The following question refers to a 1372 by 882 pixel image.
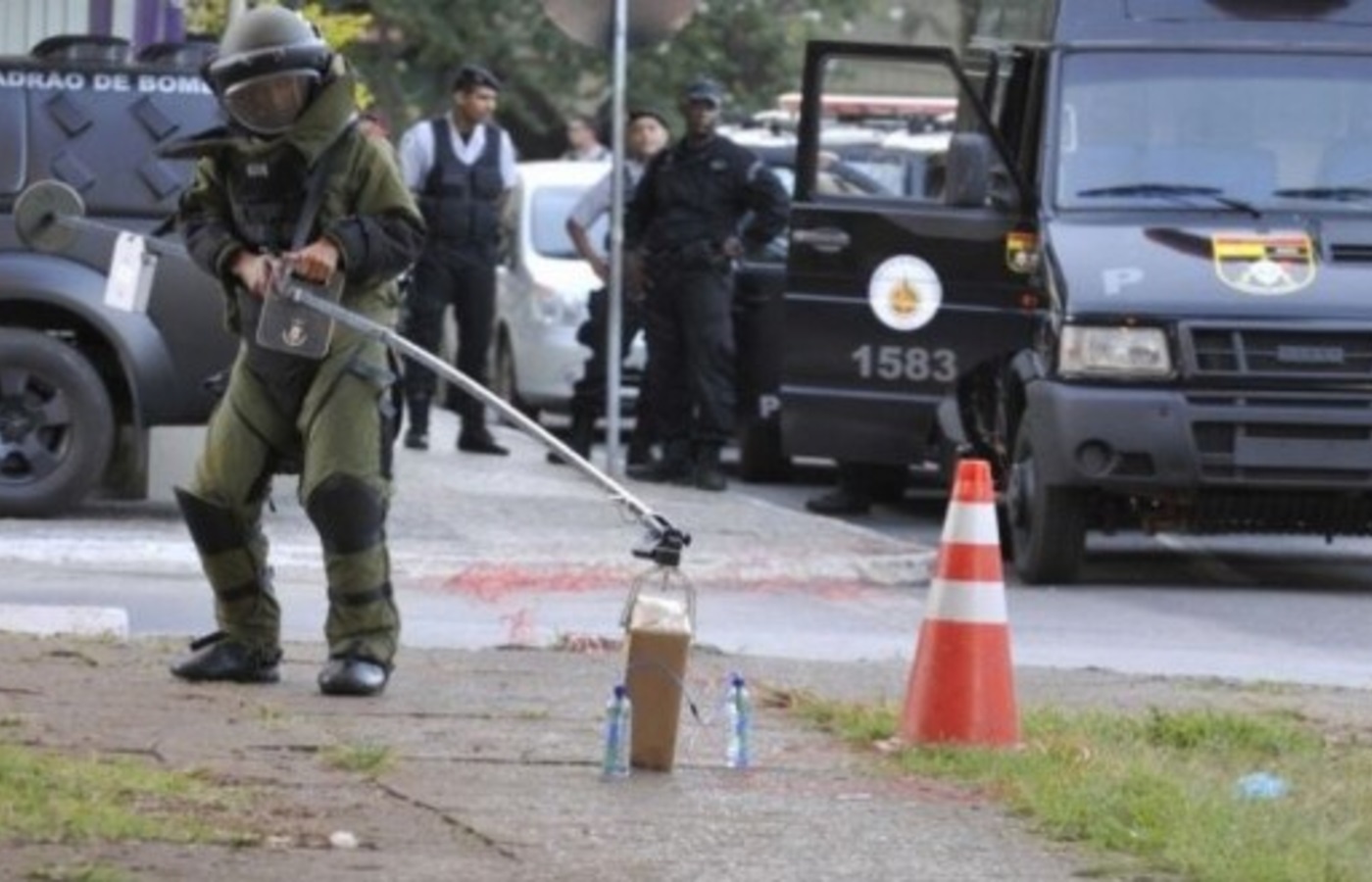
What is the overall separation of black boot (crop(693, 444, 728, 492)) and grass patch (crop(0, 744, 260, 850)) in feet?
34.0

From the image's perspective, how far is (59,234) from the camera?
1030 centimetres

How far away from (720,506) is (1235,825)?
372 inches

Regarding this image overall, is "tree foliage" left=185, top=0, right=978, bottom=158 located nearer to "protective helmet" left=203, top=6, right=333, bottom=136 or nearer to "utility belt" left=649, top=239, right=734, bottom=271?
"utility belt" left=649, top=239, right=734, bottom=271

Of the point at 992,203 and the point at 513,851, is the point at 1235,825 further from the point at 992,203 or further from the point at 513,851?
the point at 992,203

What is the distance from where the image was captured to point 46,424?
14.8 meters

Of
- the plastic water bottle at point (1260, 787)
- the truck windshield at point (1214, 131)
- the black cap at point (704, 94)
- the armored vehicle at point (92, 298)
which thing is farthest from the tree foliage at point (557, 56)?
the plastic water bottle at point (1260, 787)

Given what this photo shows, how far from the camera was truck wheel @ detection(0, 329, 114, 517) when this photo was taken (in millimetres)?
14727

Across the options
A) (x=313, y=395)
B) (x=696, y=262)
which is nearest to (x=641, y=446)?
(x=696, y=262)

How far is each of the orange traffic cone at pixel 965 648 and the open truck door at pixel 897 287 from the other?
6.09 metres

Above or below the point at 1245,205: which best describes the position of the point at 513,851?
below

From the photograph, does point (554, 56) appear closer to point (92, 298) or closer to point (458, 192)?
point (458, 192)

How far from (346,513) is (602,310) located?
1044 centimetres

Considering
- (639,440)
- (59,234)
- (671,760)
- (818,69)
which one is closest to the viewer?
(671,760)

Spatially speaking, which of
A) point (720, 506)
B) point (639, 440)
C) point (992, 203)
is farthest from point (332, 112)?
point (639, 440)
